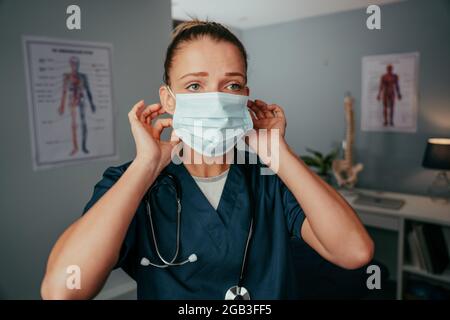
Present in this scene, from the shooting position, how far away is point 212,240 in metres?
0.69

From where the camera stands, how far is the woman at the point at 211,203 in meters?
0.60

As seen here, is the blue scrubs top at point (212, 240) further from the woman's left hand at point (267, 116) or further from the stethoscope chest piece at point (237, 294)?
the woman's left hand at point (267, 116)

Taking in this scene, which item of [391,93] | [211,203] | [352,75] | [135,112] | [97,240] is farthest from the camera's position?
[391,93]

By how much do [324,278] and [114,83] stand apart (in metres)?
1.03

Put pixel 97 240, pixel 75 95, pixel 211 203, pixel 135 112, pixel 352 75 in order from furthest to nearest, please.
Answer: pixel 352 75
pixel 75 95
pixel 211 203
pixel 135 112
pixel 97 240

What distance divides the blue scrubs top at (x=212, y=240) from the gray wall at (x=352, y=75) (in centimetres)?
32

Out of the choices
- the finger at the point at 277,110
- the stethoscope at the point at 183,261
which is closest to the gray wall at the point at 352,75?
the finger at the point at 277,110

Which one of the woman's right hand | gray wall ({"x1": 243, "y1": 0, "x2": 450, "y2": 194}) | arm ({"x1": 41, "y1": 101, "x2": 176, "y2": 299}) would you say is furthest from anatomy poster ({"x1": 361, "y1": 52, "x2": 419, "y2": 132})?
arm ({"x1": 41, "y1": 101, "x2": 176, "y2": 299})

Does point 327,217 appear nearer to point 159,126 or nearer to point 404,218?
point 159,126

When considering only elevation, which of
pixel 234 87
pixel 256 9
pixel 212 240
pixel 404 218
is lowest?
pixel 404 218

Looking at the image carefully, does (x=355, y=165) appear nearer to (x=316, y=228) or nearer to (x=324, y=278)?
(x=324, y=278)

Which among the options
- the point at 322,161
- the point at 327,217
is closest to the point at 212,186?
the point at 327,217

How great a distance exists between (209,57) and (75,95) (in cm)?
70

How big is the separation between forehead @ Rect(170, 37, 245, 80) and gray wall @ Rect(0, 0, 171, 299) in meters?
0.47
